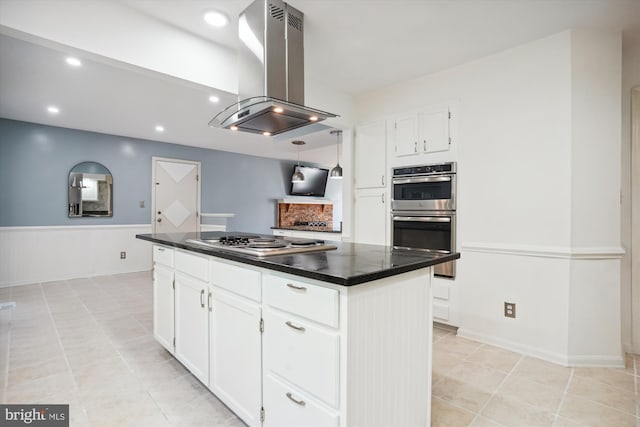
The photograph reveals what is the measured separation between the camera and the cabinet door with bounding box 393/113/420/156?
324cm

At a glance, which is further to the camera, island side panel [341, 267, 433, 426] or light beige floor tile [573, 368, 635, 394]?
light beige floor tile [573, 368, 635, 394]

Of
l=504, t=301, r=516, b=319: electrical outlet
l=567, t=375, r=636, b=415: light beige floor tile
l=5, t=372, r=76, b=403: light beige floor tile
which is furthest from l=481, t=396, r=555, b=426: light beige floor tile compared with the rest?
l=5, t=372, r=76, b=403: light beige floor tile

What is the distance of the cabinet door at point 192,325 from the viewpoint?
195 cm

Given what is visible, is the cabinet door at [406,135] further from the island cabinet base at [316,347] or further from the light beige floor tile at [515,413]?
the light beige floor tile at [515,413]

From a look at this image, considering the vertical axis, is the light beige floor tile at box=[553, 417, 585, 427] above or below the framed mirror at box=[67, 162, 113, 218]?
below

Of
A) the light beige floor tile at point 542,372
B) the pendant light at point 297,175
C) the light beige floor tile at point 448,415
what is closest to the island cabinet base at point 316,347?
the light beige floor tile at point 448,415

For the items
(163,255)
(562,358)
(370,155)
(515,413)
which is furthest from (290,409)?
(370,155)

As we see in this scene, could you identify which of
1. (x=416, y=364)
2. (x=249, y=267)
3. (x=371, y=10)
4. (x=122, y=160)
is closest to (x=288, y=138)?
(x=122, y=160)

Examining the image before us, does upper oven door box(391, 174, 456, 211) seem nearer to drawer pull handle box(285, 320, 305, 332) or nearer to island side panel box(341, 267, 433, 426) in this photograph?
island side panel box(341, 267, 433, 426)

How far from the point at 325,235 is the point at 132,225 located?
3.77m

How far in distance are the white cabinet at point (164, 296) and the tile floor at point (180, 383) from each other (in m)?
0.17

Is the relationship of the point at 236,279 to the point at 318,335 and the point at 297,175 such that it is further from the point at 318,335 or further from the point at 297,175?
the point at 297,175

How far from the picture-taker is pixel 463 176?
9.71ft

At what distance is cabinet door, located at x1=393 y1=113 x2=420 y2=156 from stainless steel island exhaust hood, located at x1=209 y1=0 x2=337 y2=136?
1.36 m
